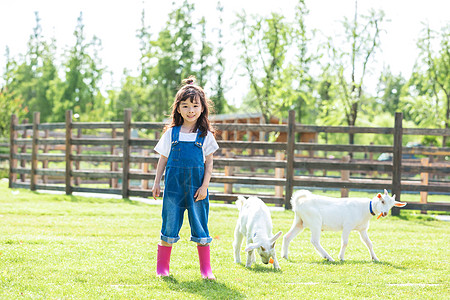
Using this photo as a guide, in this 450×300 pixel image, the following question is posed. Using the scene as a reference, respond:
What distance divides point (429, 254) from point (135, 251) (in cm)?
349

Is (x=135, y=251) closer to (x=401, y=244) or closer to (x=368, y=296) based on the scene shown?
(x=368, y=296)

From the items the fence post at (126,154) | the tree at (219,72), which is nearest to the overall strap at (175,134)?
the fence post at (126,154)

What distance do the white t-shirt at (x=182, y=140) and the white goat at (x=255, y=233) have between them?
927mm

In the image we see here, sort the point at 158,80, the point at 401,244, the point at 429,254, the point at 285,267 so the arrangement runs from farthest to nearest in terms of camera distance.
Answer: the point at 158,80 → the point at 401,244 → the point at 429,254 → the point at 285,267

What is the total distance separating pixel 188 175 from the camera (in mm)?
4727

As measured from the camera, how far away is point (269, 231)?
543 cm

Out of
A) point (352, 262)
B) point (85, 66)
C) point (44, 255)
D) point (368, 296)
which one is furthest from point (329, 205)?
point (85, 66)

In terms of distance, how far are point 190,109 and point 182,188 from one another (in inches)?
27.6

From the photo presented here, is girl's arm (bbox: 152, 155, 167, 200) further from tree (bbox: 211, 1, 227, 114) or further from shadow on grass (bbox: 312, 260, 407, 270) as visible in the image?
tree (bbox: 211, 1, 227, 114)

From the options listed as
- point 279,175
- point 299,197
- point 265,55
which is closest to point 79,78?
point 265,55

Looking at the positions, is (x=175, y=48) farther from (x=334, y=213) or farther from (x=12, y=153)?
(x=334, y=213)

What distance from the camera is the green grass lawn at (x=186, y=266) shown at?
14.0 feet

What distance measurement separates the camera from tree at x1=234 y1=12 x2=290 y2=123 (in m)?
28.5

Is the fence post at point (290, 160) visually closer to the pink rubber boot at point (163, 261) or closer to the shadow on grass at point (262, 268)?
the shadow on grass at point (262, 268)
